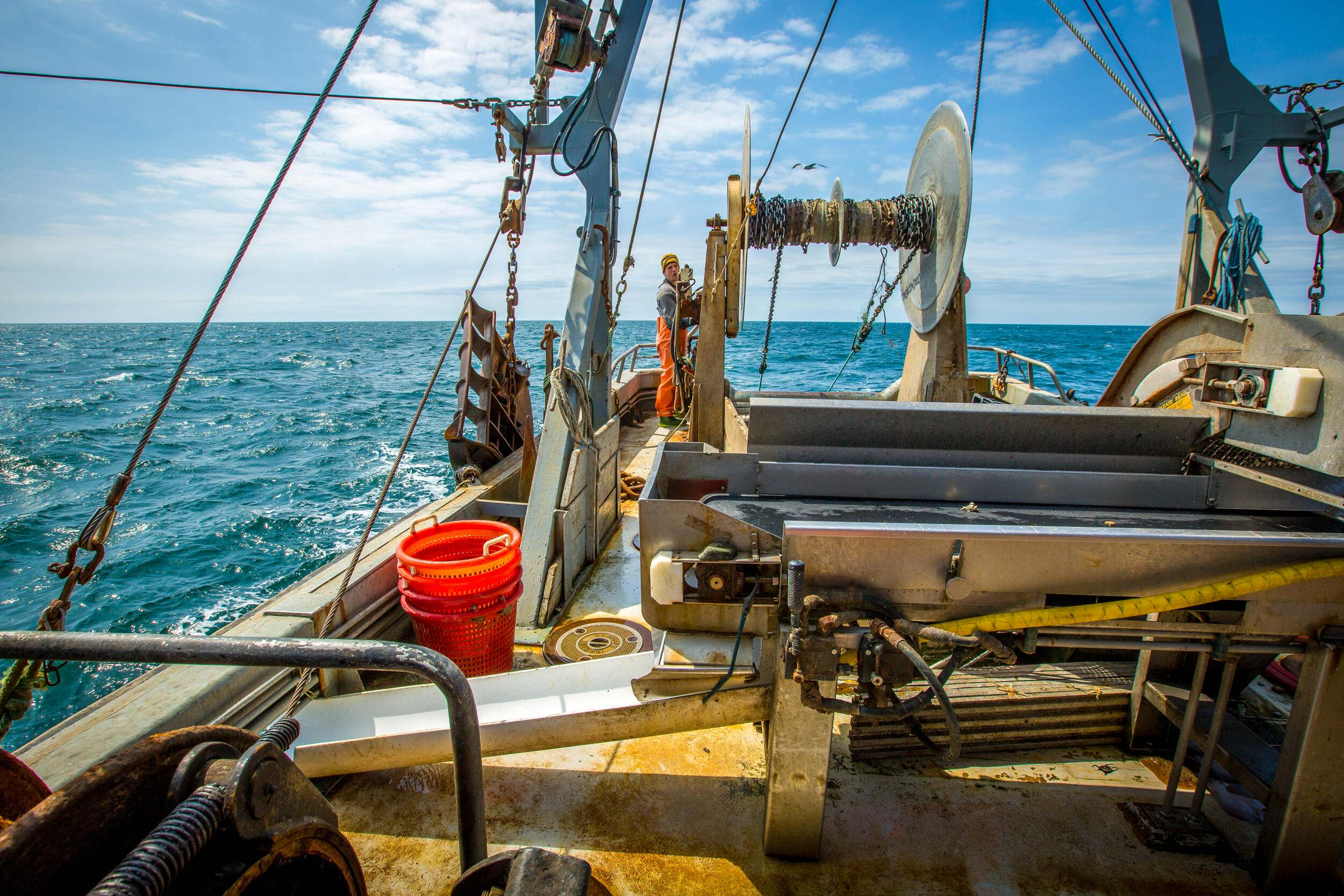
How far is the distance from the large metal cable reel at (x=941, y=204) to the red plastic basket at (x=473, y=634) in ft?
11.5

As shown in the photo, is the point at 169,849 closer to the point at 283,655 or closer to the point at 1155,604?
the point at 283,655

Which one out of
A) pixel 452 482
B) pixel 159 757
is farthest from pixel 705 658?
pixel 452 482

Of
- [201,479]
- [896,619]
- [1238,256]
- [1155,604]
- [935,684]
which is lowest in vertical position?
[201,479]

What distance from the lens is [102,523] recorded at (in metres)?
2.39

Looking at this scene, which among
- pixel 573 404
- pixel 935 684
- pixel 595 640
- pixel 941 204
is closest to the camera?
pixel 935 684

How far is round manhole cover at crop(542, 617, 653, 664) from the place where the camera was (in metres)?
3.82

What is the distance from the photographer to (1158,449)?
2623 mm

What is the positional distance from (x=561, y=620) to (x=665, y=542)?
2.50 meters

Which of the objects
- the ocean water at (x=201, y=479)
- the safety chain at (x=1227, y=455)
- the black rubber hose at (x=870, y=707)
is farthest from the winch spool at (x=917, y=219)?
the black rubber hose at (x=870, y=707)

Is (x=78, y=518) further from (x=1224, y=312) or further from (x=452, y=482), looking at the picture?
(x=1224, y=312)

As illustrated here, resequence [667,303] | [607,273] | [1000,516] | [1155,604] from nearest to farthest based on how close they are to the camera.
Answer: [1155,604] < [1000,516] < [607,273] < [667,303]

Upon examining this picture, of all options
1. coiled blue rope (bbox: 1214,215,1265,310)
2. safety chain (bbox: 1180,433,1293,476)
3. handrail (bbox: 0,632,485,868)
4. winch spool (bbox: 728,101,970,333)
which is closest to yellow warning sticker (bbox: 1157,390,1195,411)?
safety chain (bbox: 1180,433,1293,476)

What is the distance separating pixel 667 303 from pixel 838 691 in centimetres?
728

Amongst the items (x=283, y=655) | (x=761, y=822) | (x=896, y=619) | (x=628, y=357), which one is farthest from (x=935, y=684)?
(x=628, y=357)
